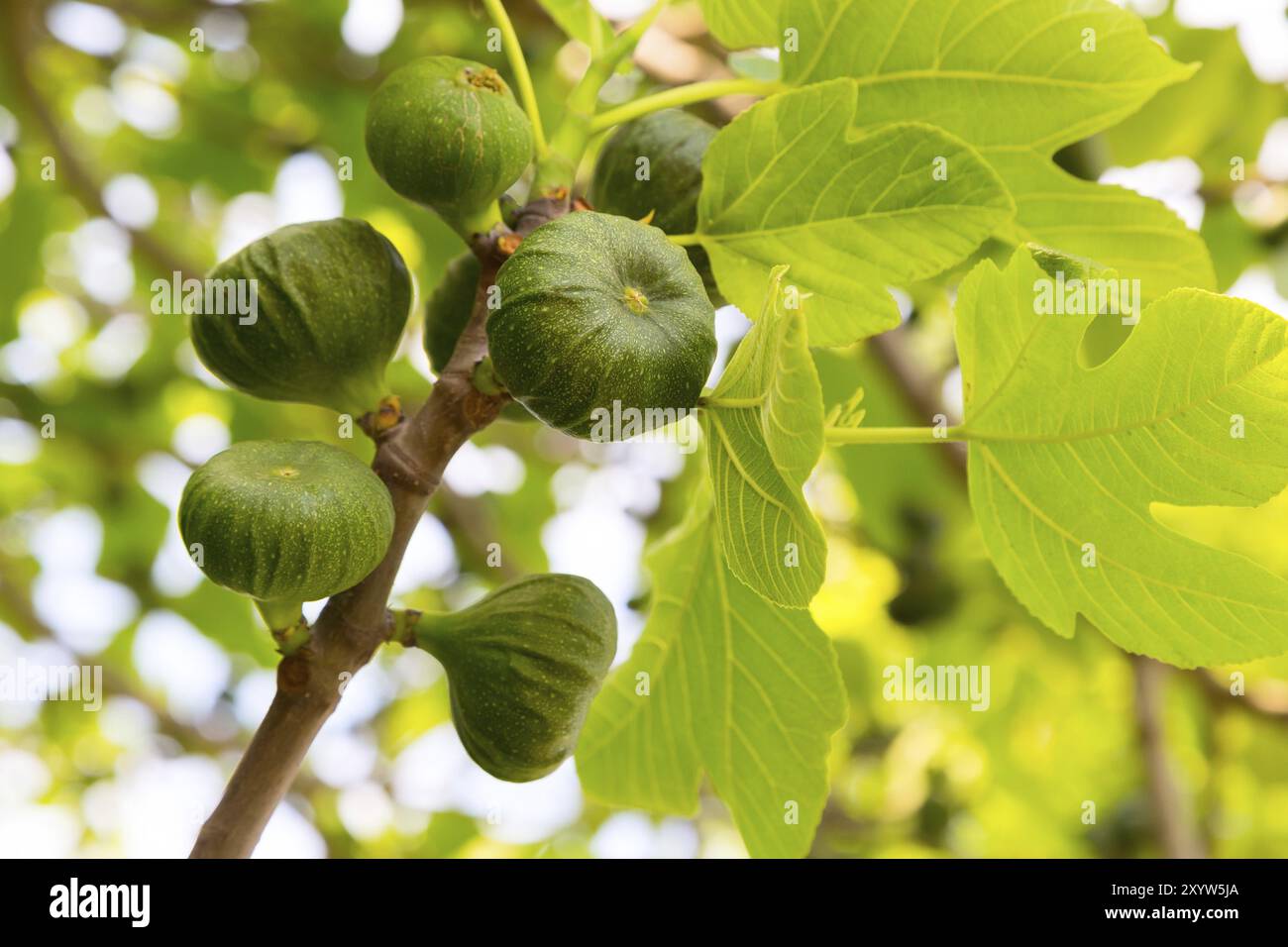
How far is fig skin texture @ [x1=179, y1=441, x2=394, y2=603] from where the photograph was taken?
1413 mm

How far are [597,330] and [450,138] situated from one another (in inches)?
14.3

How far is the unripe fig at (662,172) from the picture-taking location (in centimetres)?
178

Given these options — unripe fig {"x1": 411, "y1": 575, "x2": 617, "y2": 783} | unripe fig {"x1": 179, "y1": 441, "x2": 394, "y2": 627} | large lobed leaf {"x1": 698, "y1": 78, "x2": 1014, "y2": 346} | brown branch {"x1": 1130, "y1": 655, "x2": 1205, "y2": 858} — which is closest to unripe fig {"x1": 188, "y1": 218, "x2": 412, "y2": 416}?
unripe fig {"x1": 179, "y1": 441, "x2": 394, "y2": 627}

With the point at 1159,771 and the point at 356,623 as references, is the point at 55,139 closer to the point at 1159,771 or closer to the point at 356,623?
the point at 356,623

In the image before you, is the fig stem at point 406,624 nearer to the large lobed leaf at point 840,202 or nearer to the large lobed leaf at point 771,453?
the large lobed leaf at point 771,453

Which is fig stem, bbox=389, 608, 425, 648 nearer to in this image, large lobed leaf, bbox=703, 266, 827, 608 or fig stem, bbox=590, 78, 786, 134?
large lobed leaf, bbox=703, 266, 827, 608

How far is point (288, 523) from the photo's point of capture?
1.41 metres

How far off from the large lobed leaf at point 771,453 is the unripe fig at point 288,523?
41cm

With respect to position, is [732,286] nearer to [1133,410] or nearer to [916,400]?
[1133,410]

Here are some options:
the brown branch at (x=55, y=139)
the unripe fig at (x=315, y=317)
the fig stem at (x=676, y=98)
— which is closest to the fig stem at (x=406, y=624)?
the unripe fig at (x=315, y=317)

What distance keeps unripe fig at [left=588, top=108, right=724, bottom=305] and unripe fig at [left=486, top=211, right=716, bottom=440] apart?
0.35m

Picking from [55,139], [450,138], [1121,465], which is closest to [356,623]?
[450,138]

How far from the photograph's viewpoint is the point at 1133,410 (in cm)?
160
